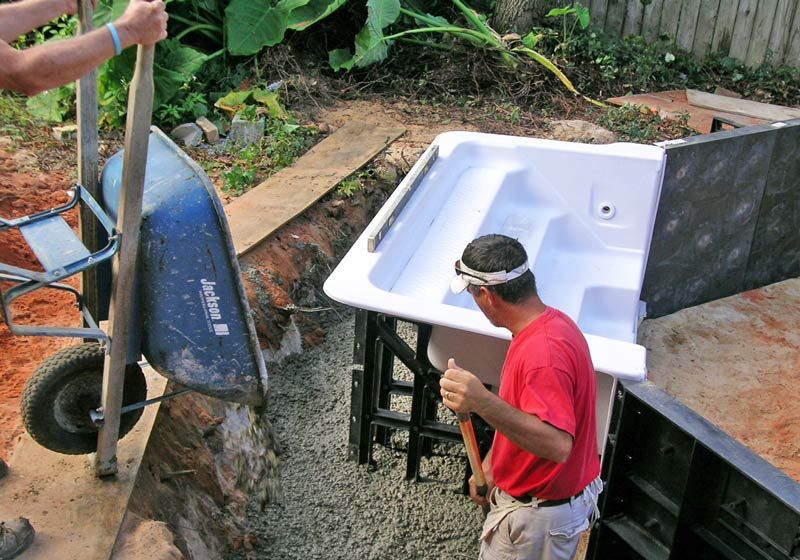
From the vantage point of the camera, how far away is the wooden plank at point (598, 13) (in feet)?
29.6

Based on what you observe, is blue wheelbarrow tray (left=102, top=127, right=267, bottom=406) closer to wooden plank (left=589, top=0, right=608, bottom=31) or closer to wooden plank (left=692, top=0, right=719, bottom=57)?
wooden plank (left=589, top=0, right=608, bottom=31)

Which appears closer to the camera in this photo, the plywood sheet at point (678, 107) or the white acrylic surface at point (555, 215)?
the white acrylic surface at point (555, 215)

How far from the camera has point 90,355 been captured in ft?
10.1

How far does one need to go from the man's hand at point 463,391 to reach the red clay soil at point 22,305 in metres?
1.99

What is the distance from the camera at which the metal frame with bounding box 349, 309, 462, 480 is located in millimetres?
3775

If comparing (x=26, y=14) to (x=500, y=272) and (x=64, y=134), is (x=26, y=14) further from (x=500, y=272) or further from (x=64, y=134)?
(x=64, y=134)

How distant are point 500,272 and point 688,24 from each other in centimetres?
746

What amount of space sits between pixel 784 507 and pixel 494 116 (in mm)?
5689

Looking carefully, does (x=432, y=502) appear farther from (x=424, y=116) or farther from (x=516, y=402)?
(x=424, y=116)

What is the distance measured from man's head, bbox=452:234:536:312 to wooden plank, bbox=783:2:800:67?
7.52 m

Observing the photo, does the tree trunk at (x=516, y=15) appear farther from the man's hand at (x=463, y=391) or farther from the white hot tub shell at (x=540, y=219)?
the man's hand at (x=463, y=391)

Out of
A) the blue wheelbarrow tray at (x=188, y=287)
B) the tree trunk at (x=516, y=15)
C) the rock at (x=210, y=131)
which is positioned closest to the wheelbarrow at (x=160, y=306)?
the blue wheelbarrow tray at (x=188, y=287)

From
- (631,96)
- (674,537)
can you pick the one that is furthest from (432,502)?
(631,96)

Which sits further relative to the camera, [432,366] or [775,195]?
[775,195]
